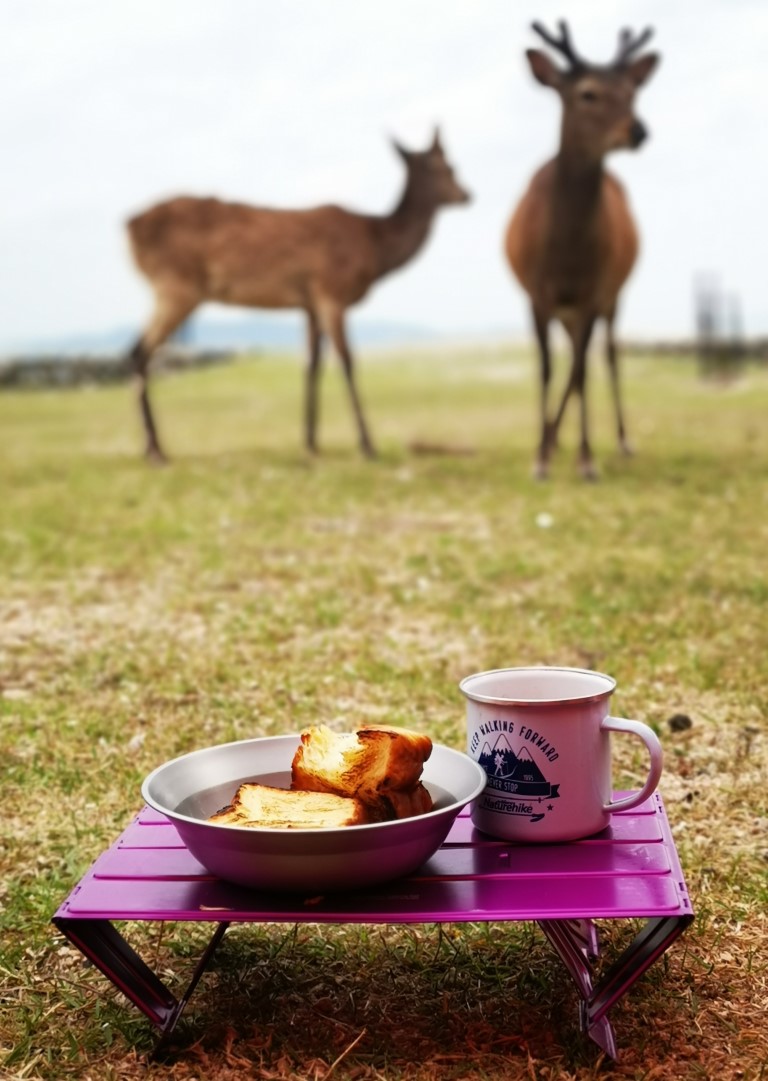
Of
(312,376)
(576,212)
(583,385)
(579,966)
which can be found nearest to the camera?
(579,966)

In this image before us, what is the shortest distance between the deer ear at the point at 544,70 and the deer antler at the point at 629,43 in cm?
42

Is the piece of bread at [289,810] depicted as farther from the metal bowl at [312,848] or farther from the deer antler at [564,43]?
the deer antler at [564,43]

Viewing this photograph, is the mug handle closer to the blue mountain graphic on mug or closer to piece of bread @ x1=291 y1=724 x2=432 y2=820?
the blue mountain graphic on mug

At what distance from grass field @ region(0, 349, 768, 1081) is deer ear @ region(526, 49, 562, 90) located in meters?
2.32

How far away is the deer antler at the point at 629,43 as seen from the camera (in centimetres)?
724

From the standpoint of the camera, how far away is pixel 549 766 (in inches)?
75.5

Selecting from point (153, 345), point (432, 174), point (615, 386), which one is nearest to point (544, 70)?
point (615, 386)

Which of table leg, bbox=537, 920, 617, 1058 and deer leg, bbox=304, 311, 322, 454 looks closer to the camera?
table leg, bbox=537, 920, 617, 1058

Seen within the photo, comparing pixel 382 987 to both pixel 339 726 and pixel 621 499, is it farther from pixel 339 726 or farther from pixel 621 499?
pixel 621 499

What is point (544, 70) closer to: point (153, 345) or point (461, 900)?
point (153, 345)

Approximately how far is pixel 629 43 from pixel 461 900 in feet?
22.5

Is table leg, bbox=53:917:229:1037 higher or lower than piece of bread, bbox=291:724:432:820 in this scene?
lower

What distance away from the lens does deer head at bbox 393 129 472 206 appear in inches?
A: 380

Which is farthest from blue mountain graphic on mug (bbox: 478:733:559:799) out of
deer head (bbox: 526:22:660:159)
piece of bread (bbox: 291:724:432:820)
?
deer head (bbox: 526:22:660:159)
